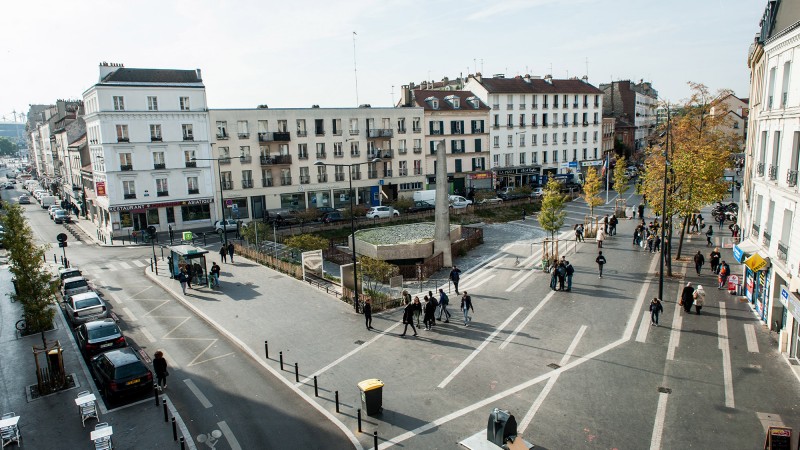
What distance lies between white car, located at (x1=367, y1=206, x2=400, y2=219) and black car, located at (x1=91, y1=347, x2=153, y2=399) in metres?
35.4

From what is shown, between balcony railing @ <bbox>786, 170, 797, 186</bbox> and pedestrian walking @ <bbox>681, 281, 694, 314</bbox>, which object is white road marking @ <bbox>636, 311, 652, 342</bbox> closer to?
pedestrian walking @ <bbox>681, 281, 694, 314</bbox>

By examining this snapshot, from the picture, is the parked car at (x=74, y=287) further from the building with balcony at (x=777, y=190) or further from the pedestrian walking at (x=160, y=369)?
the building with balcony at (x=777, y=190)

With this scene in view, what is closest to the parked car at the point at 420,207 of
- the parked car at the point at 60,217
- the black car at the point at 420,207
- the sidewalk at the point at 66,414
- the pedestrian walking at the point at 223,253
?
the black car at the point at 420,207

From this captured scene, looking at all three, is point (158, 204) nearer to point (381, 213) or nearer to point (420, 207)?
point (381, 213)

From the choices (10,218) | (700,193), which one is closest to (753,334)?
(700,193)

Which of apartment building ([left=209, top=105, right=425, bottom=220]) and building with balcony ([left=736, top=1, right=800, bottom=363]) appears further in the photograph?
apartment building ([left=209, top=105, right=425, bottom=220])

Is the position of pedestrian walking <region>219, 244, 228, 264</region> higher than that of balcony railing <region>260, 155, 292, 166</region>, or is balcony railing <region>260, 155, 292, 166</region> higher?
balcony railing <region>260, 155, 292, 166</region>

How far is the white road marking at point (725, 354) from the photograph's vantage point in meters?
15.9

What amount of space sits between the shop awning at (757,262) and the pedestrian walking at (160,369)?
22.3 metres

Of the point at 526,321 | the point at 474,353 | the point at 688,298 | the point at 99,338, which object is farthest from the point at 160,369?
the point at 688,298

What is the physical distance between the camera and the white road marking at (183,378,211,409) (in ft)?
53.9

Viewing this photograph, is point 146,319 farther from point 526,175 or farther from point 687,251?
point 526,175

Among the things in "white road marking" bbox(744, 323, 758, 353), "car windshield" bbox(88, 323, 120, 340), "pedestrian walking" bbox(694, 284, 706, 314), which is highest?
"car windshield" bbox(88, 323, 120, 340)

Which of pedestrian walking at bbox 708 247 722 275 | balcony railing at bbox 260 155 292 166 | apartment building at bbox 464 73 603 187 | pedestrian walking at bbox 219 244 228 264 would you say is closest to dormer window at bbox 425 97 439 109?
apartment building at bbox 464 73 603 187
